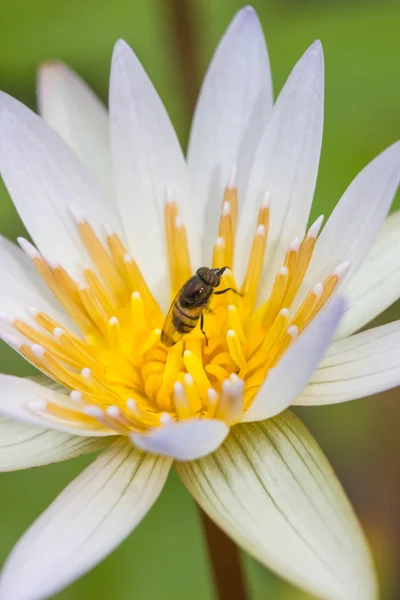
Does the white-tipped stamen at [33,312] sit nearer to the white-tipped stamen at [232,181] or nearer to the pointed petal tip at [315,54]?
the white-tipped stamen at [232,181]

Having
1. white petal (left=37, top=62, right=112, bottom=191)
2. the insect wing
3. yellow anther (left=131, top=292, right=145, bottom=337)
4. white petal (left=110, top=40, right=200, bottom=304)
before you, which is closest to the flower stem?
the insect wing

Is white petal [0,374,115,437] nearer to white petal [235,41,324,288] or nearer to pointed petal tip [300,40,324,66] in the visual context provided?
white petal [235,41,324,288]

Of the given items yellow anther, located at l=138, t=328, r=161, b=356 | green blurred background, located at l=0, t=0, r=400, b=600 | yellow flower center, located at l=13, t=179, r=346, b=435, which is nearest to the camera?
yellow flower center, located at l=13, t=179, r=346, b=435

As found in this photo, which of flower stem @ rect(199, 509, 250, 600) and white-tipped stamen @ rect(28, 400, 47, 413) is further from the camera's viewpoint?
flower stem @ rect(199, 509, 250, 600)

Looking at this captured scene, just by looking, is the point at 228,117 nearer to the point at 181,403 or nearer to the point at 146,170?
Result: the point at 146,170

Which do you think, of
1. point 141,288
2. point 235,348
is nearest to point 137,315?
point 141,288
